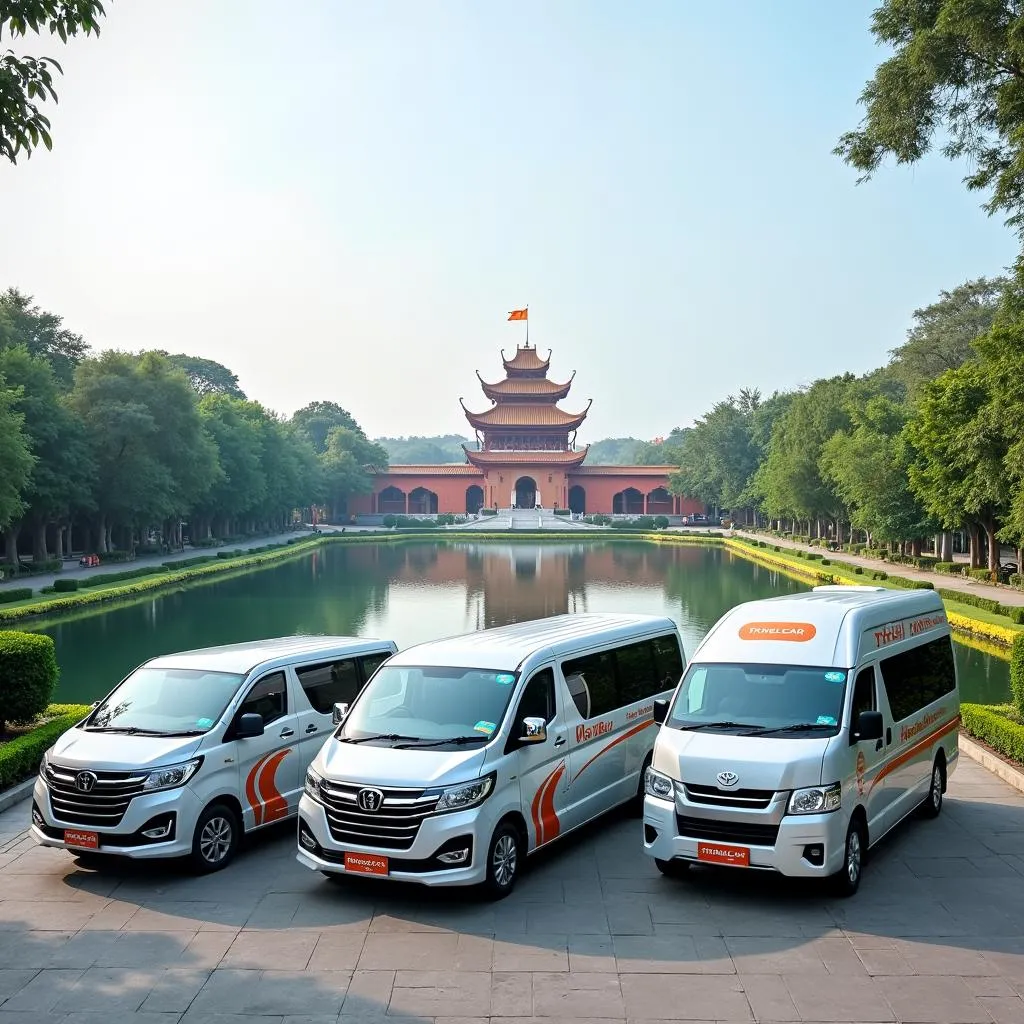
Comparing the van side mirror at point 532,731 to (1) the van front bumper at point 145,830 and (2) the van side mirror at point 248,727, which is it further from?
(1) the van front bumper at point 145,830

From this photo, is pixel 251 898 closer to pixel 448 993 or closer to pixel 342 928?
pixel 342 928

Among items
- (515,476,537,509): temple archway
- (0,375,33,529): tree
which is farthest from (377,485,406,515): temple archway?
(0,375,33,529): tree

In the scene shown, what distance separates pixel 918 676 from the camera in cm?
837

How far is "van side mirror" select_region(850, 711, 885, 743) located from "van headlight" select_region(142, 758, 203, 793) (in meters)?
4.41

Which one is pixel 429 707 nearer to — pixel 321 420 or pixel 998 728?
pixel 998 728

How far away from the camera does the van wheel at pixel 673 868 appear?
6918mm

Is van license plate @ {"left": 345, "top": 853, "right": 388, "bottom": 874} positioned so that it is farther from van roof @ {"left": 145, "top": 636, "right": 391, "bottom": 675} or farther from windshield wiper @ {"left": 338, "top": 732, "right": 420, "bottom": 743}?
van roof @ {"left": 145, "top": 636, "right": 391, "bottom": 675}

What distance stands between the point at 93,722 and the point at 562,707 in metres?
3.50

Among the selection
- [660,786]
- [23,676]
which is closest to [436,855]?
[660,786]

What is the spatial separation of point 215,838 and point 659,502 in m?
77.3

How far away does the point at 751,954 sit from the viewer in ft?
19.0

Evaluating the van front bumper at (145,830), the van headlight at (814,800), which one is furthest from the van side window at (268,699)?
the van headlight at (814,800)

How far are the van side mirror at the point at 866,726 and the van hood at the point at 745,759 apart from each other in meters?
0.28

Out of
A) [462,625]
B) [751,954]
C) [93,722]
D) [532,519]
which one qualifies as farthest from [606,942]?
[532,519]
